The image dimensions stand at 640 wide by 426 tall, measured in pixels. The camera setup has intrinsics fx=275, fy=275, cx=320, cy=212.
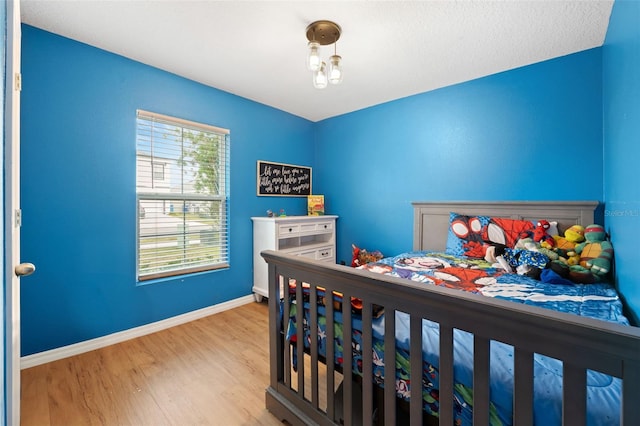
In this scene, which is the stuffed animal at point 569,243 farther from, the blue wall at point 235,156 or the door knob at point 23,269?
the door knob at point 23,269

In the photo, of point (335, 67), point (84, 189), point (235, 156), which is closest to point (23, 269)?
point (84, 189)

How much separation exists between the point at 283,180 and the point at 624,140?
294 cm

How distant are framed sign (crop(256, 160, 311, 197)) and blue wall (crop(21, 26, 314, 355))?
908mm

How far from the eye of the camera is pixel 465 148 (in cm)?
275

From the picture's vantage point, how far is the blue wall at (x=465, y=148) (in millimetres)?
2211

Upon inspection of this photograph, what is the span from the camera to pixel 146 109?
238 cm

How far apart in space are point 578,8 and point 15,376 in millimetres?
3419

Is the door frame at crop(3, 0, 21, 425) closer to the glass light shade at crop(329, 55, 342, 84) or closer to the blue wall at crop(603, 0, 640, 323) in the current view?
the glass light shade at crop(329, 55, 342, 84)

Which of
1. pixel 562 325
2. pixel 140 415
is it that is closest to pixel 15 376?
pixel 140 415

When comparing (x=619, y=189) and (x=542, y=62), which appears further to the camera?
(x=542, y=62)

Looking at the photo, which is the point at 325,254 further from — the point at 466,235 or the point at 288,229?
the point at 466,235

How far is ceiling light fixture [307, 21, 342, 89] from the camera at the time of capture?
175cm

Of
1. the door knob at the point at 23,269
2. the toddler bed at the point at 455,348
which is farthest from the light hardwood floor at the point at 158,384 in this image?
the door knob at the point at 23,269

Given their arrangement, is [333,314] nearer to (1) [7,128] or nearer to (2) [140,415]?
(2) [140,415]
